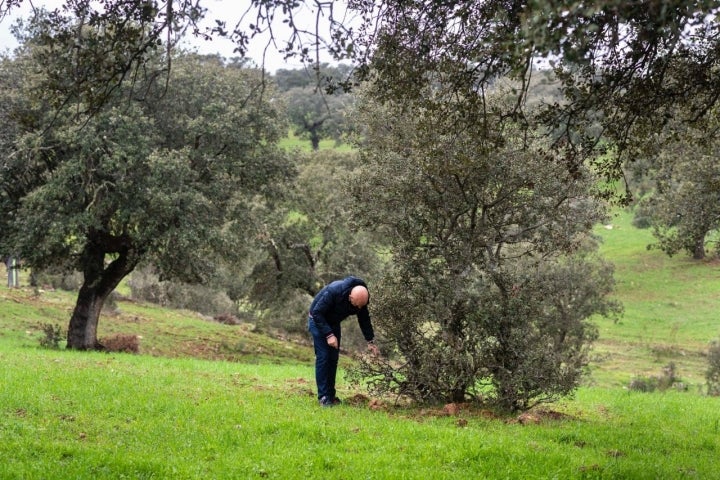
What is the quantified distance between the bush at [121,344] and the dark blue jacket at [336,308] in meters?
14.5

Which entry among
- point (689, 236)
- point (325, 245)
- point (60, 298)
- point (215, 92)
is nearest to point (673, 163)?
point (689, 236)

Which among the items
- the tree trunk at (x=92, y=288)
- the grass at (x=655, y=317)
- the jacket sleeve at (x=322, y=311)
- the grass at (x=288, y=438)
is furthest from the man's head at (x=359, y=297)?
the grass at (x=655, y=317)

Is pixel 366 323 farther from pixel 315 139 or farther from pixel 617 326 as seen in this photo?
pixel 315 139

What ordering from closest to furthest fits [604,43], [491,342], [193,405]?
[604,43] < [193,405] < [491,342]

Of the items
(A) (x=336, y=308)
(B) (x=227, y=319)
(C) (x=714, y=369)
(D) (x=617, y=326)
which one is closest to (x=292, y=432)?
(A) (x=336, y=308)

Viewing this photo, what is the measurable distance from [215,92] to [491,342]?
1589 centimetres

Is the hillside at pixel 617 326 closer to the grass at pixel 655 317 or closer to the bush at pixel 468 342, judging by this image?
the grass at pixel 655 317

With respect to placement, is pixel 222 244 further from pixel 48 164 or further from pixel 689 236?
pixel 689 236

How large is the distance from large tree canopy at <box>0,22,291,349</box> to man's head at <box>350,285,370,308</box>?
10.5 m

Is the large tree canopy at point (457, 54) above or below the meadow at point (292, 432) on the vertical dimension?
above

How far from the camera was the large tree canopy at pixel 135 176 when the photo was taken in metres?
20.2

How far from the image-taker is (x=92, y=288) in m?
23.6

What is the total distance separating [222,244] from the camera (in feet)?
72.6

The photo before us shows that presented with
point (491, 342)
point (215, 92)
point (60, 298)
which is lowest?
point (60, 298)
